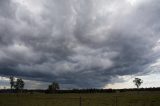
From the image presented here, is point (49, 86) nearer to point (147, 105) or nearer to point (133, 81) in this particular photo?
point (133, 81)

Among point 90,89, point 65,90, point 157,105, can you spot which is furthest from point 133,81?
point 157,105

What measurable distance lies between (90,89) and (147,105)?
144m

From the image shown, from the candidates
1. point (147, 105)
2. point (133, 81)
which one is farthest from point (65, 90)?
point (147, 105)

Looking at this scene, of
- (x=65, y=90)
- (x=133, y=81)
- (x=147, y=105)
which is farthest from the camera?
(x=133, y=81)

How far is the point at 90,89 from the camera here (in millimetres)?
181625

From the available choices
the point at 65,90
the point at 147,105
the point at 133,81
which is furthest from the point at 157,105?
the point at 133,81

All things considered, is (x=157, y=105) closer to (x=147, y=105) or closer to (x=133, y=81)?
(x=147, y=105)

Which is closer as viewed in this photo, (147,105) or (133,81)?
(147,105)

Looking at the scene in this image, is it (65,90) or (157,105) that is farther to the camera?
(65,90)

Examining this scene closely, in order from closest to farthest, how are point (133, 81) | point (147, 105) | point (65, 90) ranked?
point (147, 105) → point (65, 90) → point (133, 81)

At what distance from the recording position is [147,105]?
1521 inches

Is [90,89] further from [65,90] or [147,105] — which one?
[147,105]

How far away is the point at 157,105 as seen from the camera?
3881 centimetres

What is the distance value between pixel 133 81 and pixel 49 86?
6296cm
